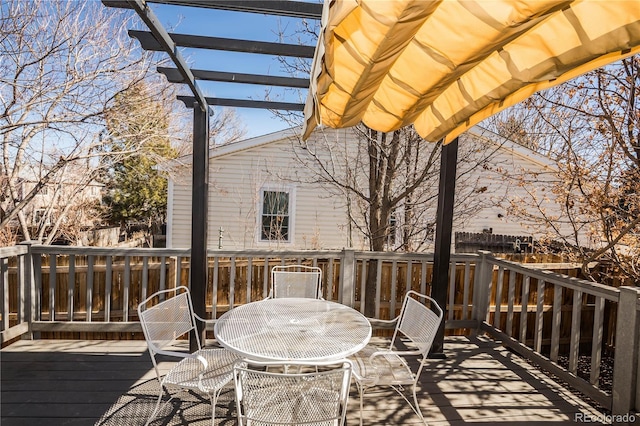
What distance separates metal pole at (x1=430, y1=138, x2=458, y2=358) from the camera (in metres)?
3.54

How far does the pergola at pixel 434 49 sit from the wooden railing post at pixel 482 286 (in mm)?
2168

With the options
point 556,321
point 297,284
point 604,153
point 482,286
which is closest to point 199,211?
point 297,284

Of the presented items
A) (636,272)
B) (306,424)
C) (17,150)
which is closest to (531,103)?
(636,272)

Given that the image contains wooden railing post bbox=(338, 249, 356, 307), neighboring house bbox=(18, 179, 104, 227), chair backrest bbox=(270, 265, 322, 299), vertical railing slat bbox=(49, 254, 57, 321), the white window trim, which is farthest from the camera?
the white window trim

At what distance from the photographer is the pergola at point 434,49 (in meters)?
1.31

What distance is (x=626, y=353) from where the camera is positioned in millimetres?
2535

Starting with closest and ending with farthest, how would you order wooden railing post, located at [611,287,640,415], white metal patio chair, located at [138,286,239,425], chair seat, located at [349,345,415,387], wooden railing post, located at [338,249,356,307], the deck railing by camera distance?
white metal patio chair, located at [138,286,239,425]
chair seat, located at [349,345,415,387]
wooden railing post, located at [611,287,640,415]
the deck railing
wooden railing post, located at [338,249,356,307]

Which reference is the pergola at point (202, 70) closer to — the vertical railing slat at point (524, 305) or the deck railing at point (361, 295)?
the deck railing at point (361, 295)

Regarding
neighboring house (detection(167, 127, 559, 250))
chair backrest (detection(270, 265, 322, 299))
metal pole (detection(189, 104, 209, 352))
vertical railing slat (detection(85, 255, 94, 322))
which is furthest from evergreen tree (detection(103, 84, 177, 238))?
chair backrest (detection(270, 265, 322, 299))

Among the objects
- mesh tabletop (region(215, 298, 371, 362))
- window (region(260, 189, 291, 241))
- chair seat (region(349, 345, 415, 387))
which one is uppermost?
window (region(260, 189, 291, 241))

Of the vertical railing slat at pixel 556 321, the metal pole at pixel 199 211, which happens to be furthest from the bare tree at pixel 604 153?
the metal pole at pixel 199 211

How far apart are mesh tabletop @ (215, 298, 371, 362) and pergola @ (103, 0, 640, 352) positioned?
1.31 meters

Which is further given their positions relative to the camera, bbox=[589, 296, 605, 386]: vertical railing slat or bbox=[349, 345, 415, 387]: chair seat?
bbox=[589, 296, 605, 386]: vertical railing slat

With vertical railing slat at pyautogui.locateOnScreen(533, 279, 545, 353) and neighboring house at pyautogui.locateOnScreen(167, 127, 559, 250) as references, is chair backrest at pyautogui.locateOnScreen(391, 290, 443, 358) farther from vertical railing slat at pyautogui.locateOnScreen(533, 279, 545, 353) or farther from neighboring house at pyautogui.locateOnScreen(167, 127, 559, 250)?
neighboring house at pyautogui.locateOnScreen(167, 127, 559, 250)
